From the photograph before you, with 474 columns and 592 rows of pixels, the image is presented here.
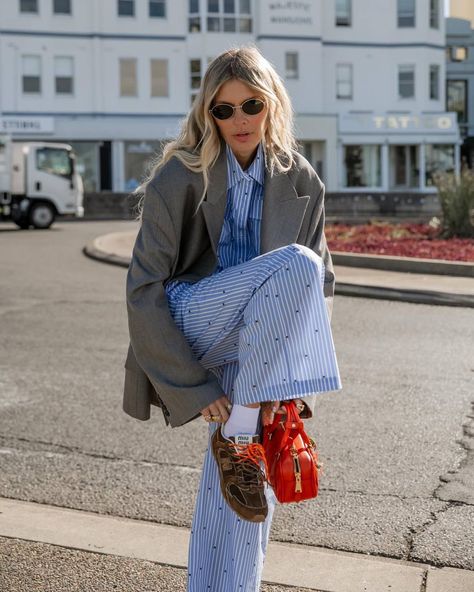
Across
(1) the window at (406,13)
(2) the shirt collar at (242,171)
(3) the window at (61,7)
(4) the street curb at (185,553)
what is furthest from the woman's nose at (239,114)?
(1) the window at (406,13)

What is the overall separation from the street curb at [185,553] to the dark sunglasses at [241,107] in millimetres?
1585

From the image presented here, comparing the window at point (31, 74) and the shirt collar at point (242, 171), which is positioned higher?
the window at point (31, 74)

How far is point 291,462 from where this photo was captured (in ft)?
8.55

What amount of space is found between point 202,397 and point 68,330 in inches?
279

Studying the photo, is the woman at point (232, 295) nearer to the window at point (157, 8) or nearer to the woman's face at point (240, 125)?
the woman's face at point (240, 125)

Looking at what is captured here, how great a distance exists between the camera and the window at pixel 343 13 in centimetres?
5106

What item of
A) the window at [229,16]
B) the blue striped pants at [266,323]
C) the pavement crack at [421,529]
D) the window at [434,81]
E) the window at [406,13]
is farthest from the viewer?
the window at [434,81]

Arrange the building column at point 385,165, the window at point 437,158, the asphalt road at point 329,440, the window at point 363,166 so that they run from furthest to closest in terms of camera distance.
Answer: the window at point 437,158 < the window at point 363,166 < the building column at point 385,165 < the asphalt road at point 329,440

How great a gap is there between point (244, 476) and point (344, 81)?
49775 mm

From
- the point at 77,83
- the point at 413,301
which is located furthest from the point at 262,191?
the point at 77,83

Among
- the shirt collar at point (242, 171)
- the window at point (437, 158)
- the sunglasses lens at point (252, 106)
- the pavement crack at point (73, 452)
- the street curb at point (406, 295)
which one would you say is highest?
the window at point (437, 158)

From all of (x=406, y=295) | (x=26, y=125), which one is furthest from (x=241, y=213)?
(x=26, y=125)

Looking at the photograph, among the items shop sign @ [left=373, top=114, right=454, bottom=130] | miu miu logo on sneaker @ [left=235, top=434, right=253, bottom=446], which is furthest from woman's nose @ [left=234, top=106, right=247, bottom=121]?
shop sign @ [left=373, top=114, right=454, bottom=130]

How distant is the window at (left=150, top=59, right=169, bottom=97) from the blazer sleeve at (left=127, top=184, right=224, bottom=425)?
4565 cm
